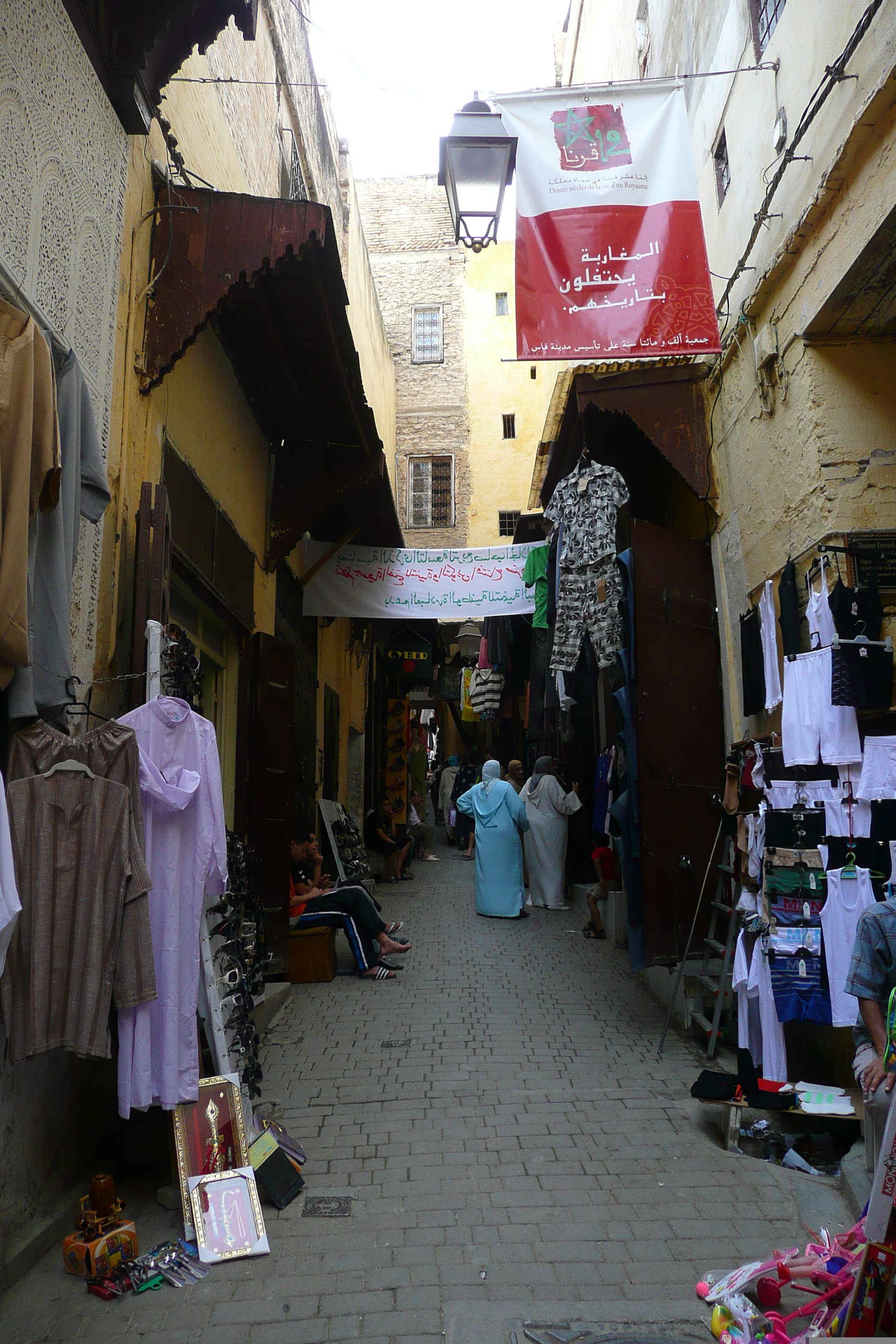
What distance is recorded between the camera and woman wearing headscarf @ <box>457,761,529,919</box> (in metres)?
10.4

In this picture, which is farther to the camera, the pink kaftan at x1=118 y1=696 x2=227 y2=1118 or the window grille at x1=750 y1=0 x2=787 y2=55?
the window grille at x1=750 y1=0 x2=787 y2=55

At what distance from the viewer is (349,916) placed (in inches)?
293

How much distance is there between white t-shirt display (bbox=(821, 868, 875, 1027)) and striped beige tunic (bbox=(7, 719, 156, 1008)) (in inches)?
126

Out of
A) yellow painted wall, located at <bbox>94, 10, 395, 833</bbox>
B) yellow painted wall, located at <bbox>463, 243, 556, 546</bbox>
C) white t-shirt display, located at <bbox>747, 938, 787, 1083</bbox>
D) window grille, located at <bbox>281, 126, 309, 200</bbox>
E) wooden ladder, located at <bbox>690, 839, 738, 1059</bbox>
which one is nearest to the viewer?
yellow painted wall, located at <bbox>94, 10, 395, 833</bbox>

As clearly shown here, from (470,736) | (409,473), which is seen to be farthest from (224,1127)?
(470,736)

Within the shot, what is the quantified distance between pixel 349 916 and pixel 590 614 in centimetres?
316

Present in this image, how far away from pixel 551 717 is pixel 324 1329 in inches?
375

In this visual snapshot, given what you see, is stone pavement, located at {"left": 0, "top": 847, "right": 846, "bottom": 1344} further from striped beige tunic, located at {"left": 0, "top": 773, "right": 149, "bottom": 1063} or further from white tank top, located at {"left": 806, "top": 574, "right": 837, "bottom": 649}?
white tank top, located at {"left": 806, "top": 574, "right": 837, "bottom": 649}

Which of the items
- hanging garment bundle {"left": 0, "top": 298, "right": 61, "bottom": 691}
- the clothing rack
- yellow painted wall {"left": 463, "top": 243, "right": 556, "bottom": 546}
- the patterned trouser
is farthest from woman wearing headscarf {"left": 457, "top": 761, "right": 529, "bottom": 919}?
yellow painted wall {"left": 463, "top": 243, "right": 556, "bottom": 546}

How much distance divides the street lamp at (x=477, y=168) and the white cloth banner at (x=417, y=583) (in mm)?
4201

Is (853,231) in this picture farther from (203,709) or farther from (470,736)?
(470,736)

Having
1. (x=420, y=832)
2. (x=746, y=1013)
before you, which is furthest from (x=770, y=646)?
(x=420, y=832)

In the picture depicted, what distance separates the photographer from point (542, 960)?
802cm

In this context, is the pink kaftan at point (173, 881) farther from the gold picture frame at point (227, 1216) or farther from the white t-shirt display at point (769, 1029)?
the white t-shirt display at point (769, 1029)
